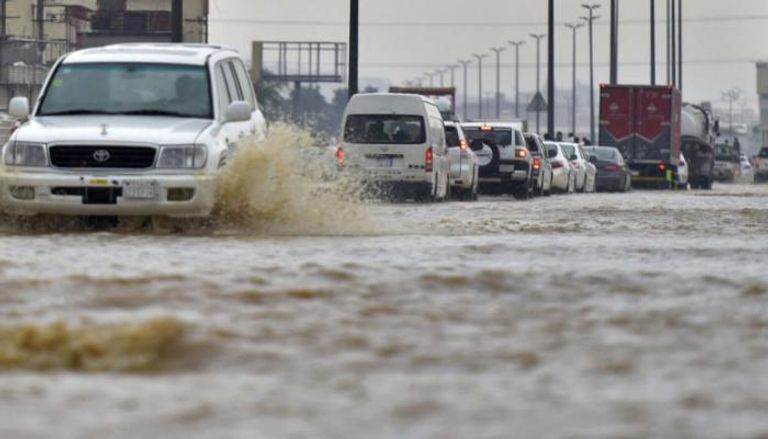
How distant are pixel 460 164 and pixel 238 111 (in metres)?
19.4

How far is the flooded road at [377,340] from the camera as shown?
696 cm

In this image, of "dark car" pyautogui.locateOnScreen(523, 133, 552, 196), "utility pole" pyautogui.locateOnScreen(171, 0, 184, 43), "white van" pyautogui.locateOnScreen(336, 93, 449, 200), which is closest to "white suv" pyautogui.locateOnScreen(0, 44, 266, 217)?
"white van" pyautogui.locateOnScreen(336, 93, 449, 200)

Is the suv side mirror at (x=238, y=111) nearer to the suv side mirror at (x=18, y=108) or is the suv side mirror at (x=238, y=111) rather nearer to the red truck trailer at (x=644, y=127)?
the suv side mirror at (x=18, y=108)

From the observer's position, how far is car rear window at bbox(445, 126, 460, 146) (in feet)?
130

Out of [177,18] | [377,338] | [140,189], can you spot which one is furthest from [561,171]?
[377,338]

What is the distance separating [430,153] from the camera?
35.3m

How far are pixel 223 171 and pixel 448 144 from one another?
2034 centimetres

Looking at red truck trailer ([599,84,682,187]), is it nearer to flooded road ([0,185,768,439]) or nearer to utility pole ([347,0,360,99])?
utility pole ([347,0,360,99])

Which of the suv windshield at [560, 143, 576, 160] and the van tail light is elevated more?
the suv windshield at [560, 143, 576, 160]

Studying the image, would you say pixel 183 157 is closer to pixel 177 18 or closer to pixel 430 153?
pixel 430 153

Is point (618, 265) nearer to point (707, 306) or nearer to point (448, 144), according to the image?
point (707, 306)

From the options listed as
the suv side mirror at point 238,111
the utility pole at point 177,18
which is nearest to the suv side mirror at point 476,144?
the utility pole at point 177,18

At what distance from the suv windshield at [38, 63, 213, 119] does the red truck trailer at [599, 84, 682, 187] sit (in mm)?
42883

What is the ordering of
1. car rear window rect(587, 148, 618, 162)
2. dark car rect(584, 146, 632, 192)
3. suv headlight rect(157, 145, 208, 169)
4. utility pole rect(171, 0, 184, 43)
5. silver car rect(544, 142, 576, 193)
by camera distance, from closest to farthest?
suv headlight rect(157, 145, 208, 169), utility pole rect(171, 0, 184, 43), silver car rect(544, 142, 576, 193), dark car rect(584, 146, 632, 192), car rear window rect(587, 148, 618, 162)
